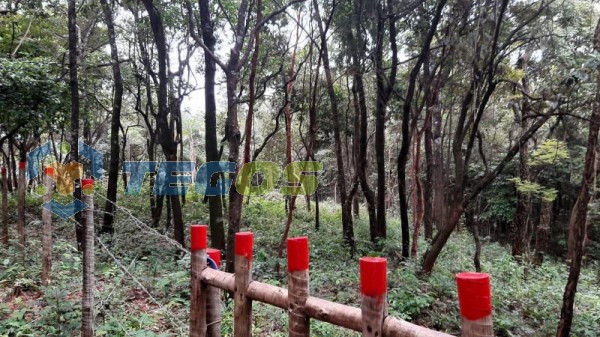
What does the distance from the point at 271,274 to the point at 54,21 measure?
9437 millimetres

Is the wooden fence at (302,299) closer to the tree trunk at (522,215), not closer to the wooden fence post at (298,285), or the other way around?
the wooden fence post at (298,285)

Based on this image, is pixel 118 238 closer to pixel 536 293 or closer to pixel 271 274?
pixel 271 274

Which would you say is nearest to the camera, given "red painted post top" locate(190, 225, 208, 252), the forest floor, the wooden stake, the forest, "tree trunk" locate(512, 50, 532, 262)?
the wooden stake

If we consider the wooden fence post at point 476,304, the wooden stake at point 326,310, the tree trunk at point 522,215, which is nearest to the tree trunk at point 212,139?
the wooden stake at point 326,310

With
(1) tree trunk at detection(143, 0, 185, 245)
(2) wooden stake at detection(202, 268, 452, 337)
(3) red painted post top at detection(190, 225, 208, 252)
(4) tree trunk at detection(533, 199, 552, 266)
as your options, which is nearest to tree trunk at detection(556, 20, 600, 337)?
(2) wooden stake at detection(202, 268, 452, 337)

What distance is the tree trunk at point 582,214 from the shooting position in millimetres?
4254

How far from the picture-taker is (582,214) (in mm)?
4391

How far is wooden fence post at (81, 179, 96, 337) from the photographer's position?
10.6 ft

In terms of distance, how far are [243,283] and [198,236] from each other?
49cm

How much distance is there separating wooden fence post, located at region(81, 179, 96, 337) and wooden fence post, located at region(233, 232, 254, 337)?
1784mm

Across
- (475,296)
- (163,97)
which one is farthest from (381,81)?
(475,296)

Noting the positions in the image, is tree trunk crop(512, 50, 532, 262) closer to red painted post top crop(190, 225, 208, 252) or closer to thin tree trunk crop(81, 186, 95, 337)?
red painted post top crop(190, 225, 208, 252)

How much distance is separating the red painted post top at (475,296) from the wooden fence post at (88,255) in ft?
9.94

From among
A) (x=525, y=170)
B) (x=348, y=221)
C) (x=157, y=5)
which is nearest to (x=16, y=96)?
(x=157, y=5)
